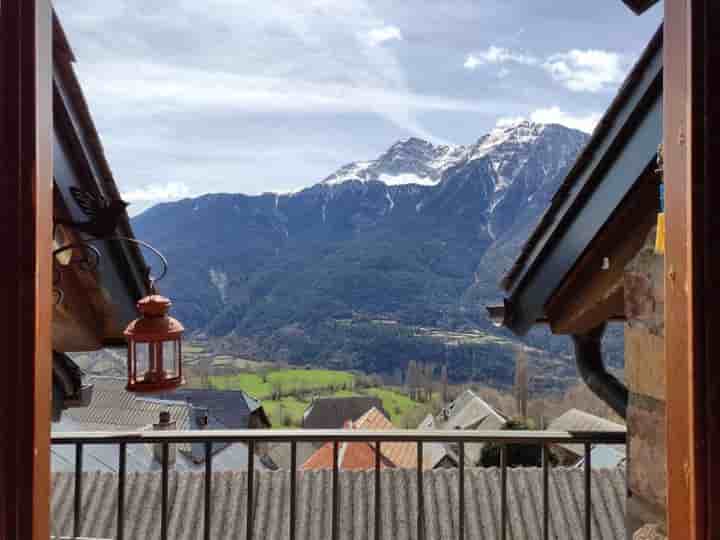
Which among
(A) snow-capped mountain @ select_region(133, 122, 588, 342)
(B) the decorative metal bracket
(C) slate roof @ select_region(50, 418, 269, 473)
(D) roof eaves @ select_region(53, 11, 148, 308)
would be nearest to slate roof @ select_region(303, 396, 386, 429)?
(A) snow-capped mountain @ select_region(133, 122, 588, 342)

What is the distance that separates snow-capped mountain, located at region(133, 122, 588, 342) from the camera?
65.5 ft

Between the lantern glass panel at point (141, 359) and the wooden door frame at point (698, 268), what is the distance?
1.63m

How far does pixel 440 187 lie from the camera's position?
2716 centimetres

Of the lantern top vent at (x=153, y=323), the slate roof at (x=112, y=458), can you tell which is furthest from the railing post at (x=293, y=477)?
the slate roof at (x=112, y=458)

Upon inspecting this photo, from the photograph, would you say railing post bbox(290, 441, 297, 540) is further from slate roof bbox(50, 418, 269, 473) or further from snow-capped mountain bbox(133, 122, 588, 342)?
snow-capped mountain bbox(133, 122, 588, 342)

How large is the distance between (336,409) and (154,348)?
1689 centimetres

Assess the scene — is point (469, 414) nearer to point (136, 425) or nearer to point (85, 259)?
point (136, 425)

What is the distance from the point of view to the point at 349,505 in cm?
499

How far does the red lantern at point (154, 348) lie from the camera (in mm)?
1887

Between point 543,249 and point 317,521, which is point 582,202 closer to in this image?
point 543,249

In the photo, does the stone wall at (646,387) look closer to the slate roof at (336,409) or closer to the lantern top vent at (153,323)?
the lantern top vent at (153,323)

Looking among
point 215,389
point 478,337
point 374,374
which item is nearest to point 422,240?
point 374,374

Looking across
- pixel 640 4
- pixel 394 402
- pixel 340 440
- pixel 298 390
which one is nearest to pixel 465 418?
pixel 394 402

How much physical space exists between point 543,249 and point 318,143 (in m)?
29.6
